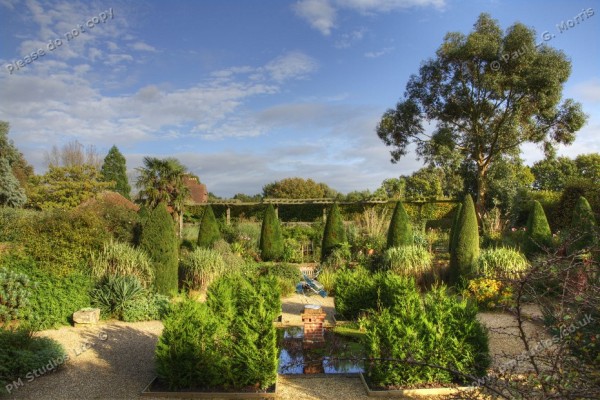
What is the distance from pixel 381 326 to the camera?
192 inches

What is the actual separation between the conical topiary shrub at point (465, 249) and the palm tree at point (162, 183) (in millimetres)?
12247

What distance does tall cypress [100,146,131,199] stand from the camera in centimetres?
3512

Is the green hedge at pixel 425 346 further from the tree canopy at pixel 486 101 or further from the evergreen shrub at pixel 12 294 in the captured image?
the tree canopy at pixel 486 101

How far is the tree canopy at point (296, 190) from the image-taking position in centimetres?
4241

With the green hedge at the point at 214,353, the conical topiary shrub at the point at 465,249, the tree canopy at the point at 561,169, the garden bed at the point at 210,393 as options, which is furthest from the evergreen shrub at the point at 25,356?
the tree canopy at the point at 561,169

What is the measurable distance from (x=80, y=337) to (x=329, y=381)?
13.6 feet

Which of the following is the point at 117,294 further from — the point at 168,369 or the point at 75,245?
the point at 168,369

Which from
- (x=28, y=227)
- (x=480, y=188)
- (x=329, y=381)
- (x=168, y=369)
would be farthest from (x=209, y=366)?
(x=480, y=188)

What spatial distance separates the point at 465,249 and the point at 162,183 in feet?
42.5

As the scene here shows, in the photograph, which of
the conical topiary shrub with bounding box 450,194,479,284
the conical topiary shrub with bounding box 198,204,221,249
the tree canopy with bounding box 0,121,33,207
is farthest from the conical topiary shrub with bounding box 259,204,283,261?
the tree canopy with bounding box 0,121,33,207

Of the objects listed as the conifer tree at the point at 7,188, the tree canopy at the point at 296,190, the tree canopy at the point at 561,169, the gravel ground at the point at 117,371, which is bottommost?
the gravel ground at the point at 117,371

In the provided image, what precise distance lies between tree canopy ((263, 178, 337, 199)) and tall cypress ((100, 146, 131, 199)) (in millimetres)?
13698

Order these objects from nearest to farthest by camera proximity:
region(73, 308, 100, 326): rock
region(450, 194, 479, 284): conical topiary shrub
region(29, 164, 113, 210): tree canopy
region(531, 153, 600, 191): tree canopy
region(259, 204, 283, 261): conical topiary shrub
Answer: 1. region(73, 308, 100, 326): rock
2. region(450, 194, 479, 284): conical topiary shrub
3. region(259, 204, 283, 261): conical topiary shrub
4. region(29, 164, 113, 210): tree canopy
5. region(531, 153, 600, 191): tree canopy

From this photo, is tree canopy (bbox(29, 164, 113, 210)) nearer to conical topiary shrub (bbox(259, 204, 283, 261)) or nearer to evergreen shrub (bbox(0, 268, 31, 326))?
conical topiary shrub (bbox(259, 204, 283, 261))
